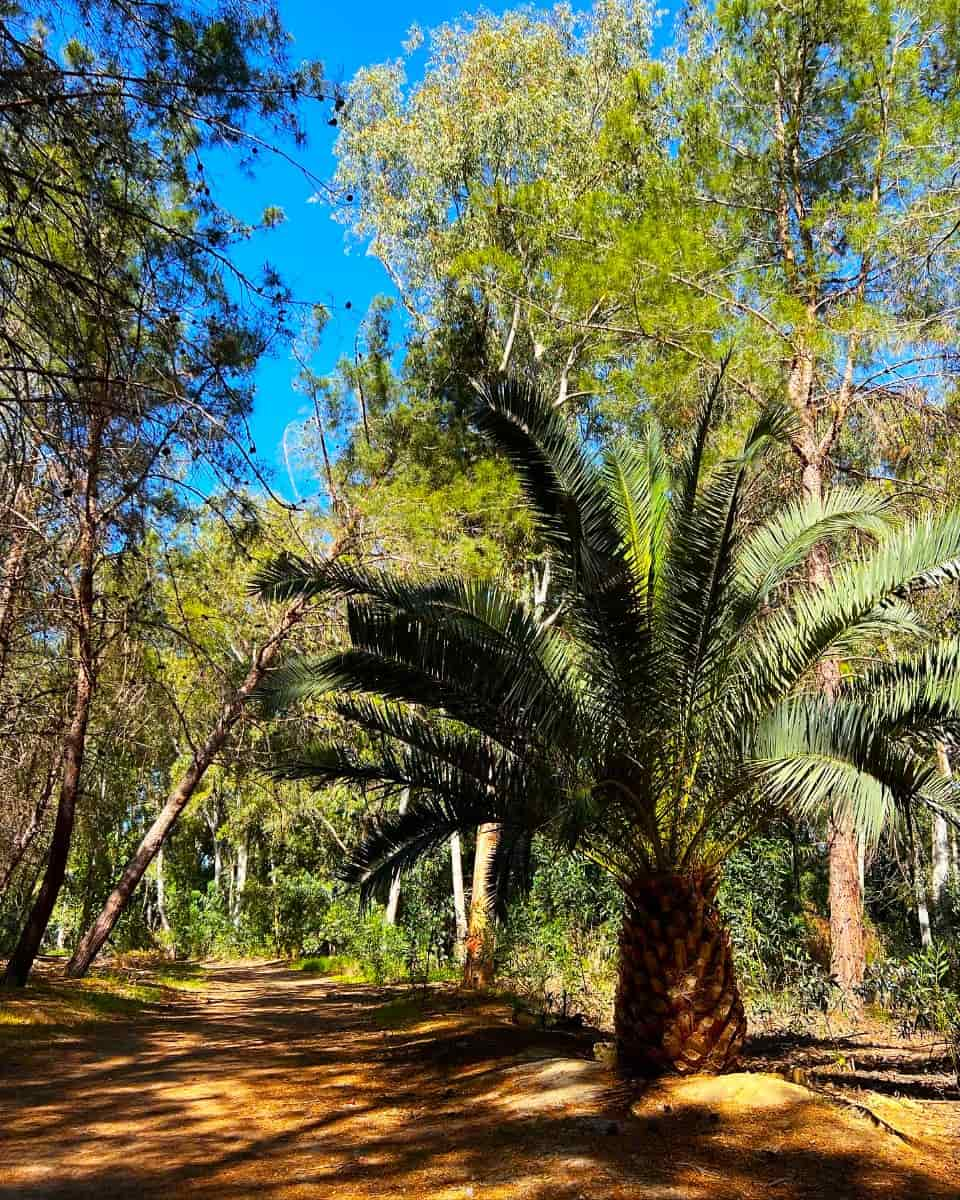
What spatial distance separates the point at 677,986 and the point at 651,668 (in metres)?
1.78

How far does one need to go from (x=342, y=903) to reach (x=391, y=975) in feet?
13.1

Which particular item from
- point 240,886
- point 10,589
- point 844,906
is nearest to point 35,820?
point 10,589

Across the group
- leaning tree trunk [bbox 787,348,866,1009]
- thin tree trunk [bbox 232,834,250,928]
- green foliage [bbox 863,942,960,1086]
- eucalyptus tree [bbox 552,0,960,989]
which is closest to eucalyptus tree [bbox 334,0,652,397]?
eucalyptus tree [bbox 552,0,960,989]

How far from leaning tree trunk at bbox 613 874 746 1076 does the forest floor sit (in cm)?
22

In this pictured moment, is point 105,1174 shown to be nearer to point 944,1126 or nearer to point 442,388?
point 944,1126

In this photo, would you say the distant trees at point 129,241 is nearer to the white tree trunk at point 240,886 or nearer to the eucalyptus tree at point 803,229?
the eucalyptus tree at point 803,229

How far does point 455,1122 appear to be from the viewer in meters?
4.98

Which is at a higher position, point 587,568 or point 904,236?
point 904,236

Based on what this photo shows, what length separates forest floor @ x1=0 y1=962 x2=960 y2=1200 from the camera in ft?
12.8

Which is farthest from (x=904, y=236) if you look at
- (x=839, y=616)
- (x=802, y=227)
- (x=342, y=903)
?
(x=342, y=903)

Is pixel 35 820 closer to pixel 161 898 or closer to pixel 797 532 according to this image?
pixel 797 532

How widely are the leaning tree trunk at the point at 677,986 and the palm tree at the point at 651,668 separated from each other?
11 millimetres

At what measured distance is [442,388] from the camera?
1403 centimetres

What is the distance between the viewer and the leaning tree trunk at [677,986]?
536 centimetres
